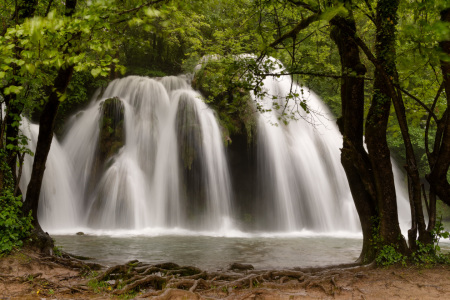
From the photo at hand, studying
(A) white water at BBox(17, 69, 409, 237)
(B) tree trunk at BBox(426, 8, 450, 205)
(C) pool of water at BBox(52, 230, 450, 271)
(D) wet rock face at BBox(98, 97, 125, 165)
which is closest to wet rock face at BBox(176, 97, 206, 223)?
(A) white water at BBox(17, 69, 409, 237)

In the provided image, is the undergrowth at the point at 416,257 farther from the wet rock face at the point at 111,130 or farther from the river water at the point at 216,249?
the wet rock face at the point at 111,130

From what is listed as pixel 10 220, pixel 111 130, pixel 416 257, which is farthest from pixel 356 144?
pixel 111 130

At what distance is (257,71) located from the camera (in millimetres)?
6594

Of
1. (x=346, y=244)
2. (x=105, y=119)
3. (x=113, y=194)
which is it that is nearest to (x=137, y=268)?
(x=346, y=244)

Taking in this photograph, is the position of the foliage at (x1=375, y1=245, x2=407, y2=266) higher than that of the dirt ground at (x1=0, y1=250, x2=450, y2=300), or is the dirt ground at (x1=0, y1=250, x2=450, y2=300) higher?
the foliage at (x1=375, y1=245, x2=407, y2=266)

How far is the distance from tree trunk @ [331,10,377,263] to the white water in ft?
23.3

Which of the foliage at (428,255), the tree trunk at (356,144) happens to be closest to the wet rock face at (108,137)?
the tree trunk at (356,144)

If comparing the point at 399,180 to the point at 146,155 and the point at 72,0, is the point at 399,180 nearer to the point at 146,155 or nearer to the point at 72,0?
the point at 146,155

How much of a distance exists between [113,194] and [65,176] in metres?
2.76

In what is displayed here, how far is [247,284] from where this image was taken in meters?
5.24

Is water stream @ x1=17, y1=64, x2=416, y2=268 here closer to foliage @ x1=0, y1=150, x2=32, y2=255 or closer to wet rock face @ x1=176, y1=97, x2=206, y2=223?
wet rock face @ x1=176, y1=97, x2=206, y2=223

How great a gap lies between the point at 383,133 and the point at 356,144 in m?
0.63

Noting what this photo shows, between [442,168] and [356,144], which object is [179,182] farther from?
[442,168]

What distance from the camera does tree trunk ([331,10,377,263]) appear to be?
6.87 metres
